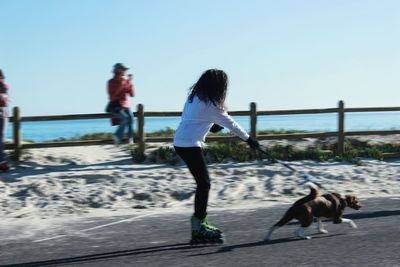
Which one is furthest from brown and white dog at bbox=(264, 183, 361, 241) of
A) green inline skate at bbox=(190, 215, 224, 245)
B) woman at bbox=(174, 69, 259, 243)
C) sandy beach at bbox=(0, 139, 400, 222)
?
sandy beach at bbox=(0, 139, 400, 222)

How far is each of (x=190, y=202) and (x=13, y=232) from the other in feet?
10.6

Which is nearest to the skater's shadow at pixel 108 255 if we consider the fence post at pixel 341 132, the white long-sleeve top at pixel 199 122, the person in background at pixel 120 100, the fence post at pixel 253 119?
the white long-sleeve top at pixel 199 122

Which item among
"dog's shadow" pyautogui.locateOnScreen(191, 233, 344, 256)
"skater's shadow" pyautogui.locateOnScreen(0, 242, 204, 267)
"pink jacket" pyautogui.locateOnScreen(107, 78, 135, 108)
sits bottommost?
"skater's shadow" pyautogui.locateOnScreen(0, 242, 204, 267)

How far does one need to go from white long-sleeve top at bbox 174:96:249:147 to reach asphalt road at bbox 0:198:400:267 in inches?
45.4

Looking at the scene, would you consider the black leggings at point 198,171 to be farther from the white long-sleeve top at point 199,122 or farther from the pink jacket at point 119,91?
the pink jacket at point 119,91

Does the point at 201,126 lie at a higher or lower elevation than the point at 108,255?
higher

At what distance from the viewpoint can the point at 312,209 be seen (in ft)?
21.5

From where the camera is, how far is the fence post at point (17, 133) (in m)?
12.1

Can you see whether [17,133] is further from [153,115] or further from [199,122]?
[199,122]

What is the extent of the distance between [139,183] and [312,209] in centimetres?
500

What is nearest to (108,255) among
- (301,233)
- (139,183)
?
(301,233)

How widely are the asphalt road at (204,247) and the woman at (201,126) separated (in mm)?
253

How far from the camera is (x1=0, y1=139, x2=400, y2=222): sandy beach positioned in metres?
9.61

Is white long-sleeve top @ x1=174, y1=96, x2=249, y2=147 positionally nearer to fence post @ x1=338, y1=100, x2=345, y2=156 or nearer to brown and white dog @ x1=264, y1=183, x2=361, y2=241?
brown and white dog @ x1=264, y1=183, x2=361, y2=241
